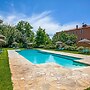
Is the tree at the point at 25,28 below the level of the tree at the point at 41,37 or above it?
above

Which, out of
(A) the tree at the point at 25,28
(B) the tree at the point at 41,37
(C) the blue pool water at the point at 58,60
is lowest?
(C) the blue pool water at the point at 58,60

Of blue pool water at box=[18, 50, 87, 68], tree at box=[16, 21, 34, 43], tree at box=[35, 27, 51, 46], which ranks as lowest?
blue pool water at box=[18, 50, 87, 68]

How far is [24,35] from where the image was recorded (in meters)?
43.2

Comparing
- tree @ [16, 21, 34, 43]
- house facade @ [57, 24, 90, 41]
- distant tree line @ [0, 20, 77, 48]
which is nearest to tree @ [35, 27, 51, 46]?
distant tree line @ [0, 20, 77, 48]

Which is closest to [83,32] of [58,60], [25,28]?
[25,28]

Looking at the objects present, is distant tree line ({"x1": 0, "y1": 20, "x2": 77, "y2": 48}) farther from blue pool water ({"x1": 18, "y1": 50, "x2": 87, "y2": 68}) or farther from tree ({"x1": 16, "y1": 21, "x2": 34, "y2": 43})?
blue pool water ({"x1": 18, "y1": 50, "x2": 87, "y2": 68})

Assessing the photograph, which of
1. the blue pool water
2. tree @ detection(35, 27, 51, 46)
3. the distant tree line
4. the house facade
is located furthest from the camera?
tree @ detection(35, 27, 51, 46)

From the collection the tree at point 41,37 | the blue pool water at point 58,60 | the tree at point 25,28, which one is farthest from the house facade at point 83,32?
the blue pool water at point 58,60

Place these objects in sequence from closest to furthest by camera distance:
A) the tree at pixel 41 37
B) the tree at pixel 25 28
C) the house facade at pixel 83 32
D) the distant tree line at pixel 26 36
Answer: the house facade at pixel 83 32, the distant tree line at pixel 26 36, the tree at pixel 41 37, the tree at pixel 25 28

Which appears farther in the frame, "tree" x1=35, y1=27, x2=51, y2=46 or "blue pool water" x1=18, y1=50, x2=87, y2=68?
"tree" x1=35, y1=27, x2=51, y2=46

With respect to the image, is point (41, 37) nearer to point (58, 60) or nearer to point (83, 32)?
point (83, 32)

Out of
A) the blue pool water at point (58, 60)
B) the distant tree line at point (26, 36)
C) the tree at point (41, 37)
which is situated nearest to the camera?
the blue pool water at point (58, 60)

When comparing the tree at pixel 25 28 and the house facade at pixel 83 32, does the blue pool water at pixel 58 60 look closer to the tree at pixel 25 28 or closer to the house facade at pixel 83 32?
the house facade at pixel 83 32

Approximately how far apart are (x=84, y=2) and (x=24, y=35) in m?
24.7
